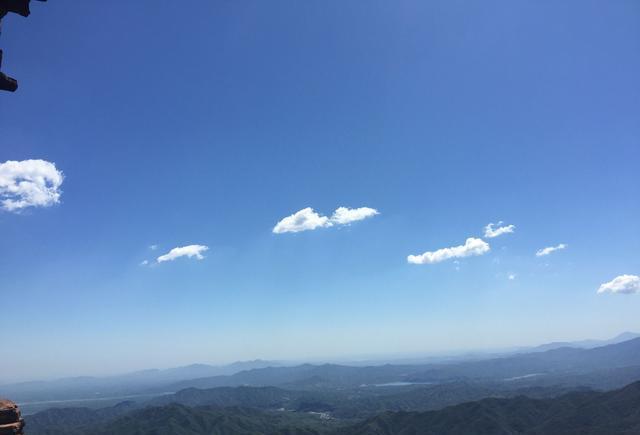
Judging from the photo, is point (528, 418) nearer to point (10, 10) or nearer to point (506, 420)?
point (506, 420)

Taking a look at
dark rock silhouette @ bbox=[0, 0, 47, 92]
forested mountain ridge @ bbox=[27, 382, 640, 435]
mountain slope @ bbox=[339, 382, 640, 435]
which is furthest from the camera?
forested mountain ridge @ bbox=[27, 382, 640, 435]

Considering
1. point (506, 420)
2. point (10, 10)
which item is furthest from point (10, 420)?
point (506, 420)

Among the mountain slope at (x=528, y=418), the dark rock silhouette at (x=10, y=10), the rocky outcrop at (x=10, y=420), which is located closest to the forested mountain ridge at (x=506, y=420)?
the mountain slope at (x=528, y=418)

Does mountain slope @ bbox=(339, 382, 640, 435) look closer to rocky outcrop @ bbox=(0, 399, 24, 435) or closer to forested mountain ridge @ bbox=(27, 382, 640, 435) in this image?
forested mountain ridge @ bbox=(27, 382, 640, 435)

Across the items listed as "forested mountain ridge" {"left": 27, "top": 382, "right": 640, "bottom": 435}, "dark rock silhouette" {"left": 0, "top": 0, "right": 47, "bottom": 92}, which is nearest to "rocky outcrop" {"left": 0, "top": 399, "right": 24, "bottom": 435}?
"dark rock silhouette" {"left": 0, "top": 0, "right": 47, "bottom": 92}

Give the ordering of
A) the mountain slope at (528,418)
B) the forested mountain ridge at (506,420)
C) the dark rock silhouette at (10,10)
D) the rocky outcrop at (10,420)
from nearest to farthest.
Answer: the rocky outcrop at (10,420) < the dark rock silhouette at (10,10) < the mountain slope at (528,418) < the forested mountain ridge at (506,420)

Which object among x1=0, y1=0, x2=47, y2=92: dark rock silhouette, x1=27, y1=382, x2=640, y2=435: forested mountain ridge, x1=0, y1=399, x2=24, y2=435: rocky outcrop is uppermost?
x1=0, y1=0, x2=47, y2=92: dark rock silhouette

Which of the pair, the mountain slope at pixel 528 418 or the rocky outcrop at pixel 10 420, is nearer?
the rocky outcrop at pixel 10 420

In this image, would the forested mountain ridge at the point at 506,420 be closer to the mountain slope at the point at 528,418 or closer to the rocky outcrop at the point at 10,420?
the mountain slope at the point at 528,418
